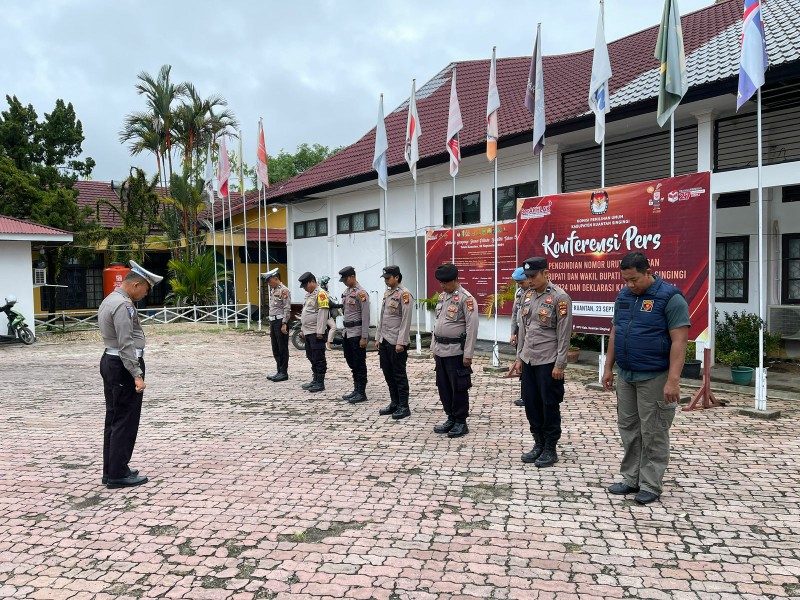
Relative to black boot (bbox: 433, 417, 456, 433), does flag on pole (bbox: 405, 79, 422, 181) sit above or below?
above

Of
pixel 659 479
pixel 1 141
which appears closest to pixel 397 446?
pixel 659 479

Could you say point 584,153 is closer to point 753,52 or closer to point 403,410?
point 753,52

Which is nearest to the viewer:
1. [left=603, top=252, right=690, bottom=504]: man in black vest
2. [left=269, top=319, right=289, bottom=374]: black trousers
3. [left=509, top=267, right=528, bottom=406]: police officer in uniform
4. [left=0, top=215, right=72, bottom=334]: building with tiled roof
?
[left=603, top=252, right=690, bottom=504]: man in black vest

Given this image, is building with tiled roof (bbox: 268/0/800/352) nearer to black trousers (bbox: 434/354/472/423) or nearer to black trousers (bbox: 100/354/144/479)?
black trousers (bbox: 434/354/472/423)

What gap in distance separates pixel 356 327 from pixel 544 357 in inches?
130

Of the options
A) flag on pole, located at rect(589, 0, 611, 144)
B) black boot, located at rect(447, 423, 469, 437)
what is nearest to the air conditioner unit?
flag on pole, located at rect(589, 0, 611, 144)

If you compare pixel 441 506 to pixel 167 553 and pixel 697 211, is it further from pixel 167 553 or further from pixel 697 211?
pixel 697 211

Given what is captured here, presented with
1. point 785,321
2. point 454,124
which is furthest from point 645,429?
point 454,124

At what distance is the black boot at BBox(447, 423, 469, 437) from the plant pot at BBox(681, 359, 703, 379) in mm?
4243

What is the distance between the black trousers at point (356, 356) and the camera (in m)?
7.93

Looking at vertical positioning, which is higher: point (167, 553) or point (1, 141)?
point (1, 141)

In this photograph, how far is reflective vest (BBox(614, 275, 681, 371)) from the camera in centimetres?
424

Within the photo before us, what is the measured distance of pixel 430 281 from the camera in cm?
1427

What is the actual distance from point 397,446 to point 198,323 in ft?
53.2
